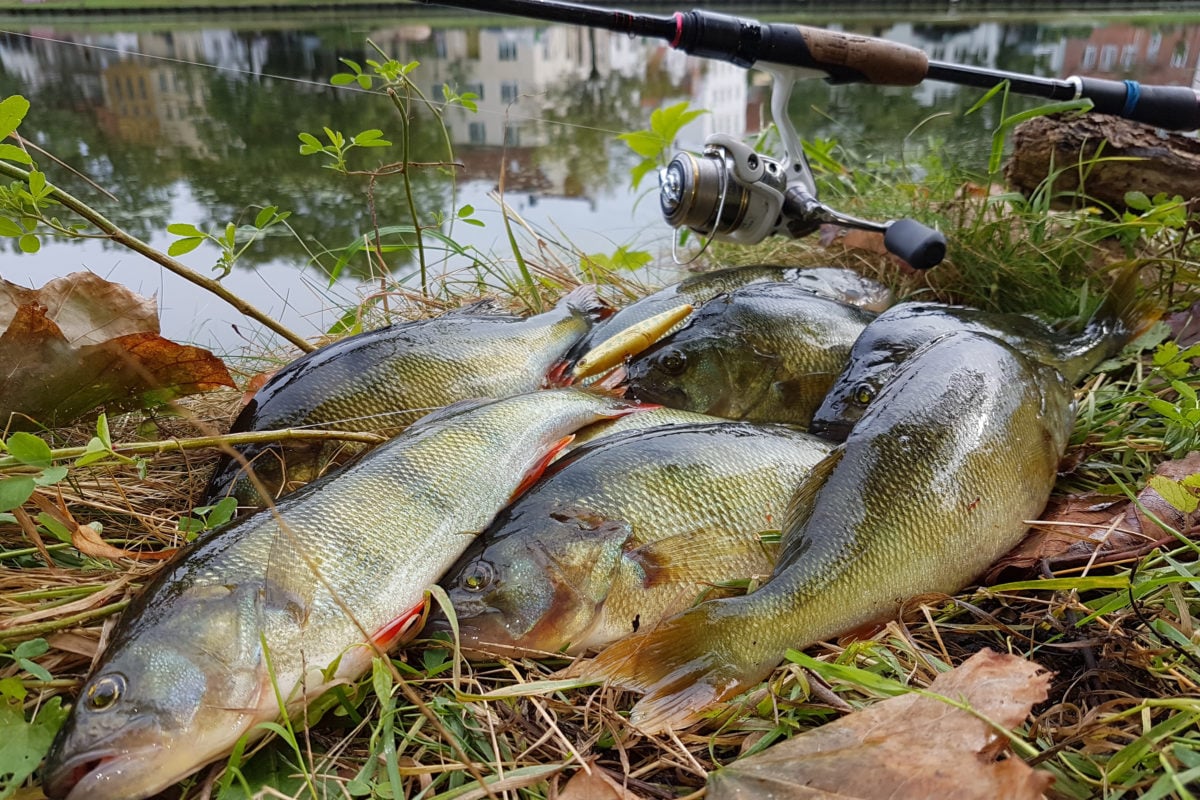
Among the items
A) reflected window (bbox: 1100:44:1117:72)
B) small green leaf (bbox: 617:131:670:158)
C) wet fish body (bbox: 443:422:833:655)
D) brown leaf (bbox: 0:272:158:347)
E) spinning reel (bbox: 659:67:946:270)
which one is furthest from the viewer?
reflected window (bbox: 1100:44:1117:72)

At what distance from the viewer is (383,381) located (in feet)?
7.25

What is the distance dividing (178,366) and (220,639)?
3.64 ft

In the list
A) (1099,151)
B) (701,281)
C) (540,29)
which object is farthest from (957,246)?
(540,29)

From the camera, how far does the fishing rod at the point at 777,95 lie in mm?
3244

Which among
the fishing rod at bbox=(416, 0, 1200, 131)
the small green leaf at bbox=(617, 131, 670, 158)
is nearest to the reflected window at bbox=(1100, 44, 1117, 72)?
the fishing rod at bbox=(416, 0, 1200, 131)

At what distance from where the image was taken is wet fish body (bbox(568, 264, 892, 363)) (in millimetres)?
2561

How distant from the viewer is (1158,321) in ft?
8.71

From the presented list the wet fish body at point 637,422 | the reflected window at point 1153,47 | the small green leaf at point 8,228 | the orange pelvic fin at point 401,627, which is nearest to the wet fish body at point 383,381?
the wet fish body at point 637,422

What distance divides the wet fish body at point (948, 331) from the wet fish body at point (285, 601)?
31.6 inches

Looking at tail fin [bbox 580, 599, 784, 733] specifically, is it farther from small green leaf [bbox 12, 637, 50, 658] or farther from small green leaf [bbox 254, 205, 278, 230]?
small green leaf [bbox 254, 205, 278, 230]

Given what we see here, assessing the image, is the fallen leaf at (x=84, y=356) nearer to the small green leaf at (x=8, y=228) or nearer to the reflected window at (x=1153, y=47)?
the small green leaf at (x=8, y=228)

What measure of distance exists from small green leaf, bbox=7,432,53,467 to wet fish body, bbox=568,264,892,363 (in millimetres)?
1418

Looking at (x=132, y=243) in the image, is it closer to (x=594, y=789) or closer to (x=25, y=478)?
(x=25, y=478)

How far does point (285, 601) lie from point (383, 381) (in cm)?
87
